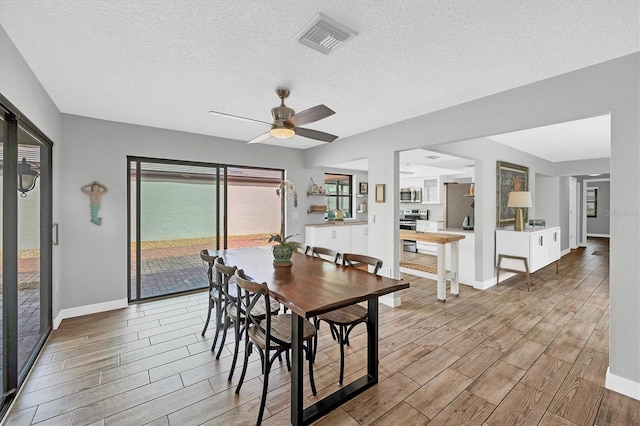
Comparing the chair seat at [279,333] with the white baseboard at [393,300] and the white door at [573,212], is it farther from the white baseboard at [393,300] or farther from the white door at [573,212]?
the white door at [573,212]

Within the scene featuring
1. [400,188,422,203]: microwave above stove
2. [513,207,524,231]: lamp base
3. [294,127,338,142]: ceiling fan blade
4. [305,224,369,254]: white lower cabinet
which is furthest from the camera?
[400,188,422,203]: microwave above stove

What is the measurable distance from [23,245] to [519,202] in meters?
6.24

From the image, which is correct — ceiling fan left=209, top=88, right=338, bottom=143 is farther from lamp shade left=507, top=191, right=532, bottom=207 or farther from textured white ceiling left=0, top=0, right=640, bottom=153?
lamp shade left=507, top=191, right=532, bottom=207

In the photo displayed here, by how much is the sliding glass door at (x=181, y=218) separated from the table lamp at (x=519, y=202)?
4.33 meters

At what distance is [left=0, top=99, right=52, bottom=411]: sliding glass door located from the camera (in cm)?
193

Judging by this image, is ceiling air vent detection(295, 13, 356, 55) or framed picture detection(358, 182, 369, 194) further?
framed picture detection(358, 182, 369, 194)

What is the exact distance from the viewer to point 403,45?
191 centimetres

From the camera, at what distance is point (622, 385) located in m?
2.02

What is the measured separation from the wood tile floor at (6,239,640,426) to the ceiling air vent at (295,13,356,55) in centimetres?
244

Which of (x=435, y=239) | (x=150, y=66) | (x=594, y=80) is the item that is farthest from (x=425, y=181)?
(x=150, y=66)

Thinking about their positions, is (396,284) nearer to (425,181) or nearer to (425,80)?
(425,80)

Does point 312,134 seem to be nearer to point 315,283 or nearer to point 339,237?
point 315,283

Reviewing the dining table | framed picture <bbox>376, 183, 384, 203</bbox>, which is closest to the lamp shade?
framed picture <bbox>376, 183, 384, 203</bbox>

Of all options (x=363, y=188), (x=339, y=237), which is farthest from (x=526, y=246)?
(x=363, y=188)
